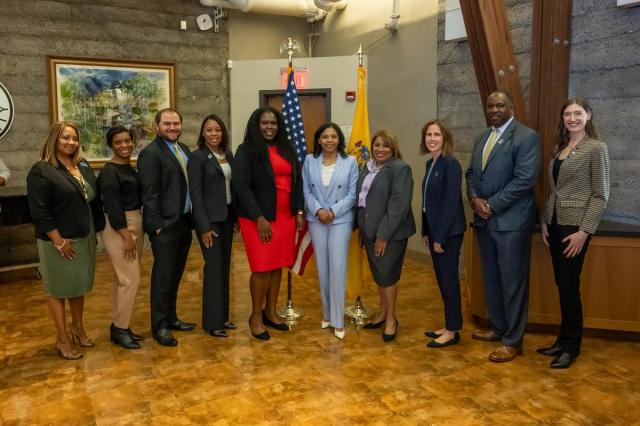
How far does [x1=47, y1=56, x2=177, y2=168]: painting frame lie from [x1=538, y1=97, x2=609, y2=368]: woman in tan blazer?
16.2 ft

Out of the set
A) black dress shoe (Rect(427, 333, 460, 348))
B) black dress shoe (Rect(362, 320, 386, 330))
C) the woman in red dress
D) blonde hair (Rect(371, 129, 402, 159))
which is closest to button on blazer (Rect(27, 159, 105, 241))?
the woman in red dress

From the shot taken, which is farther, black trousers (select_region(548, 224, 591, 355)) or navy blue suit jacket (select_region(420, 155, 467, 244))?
navy blue suit jacket (select_region(420, 155, 467, 244))

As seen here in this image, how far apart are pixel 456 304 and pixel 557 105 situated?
5.60 ft

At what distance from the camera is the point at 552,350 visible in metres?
3.70

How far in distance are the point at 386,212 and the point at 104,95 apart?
4.45 meters

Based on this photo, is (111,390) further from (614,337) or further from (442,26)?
(442,26)

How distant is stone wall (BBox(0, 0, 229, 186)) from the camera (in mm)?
6320

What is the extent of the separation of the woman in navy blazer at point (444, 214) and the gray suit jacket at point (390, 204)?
139mm

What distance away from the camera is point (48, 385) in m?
3.29

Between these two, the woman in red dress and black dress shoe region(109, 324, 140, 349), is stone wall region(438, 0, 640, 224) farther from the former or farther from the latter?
black dress shoe region(109, 324, 140, 349)

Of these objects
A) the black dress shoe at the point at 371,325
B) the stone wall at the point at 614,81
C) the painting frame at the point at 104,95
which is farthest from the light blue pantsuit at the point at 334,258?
the painting frame at the point at 104,95

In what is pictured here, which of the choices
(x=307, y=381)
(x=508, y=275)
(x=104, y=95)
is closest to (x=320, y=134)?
(x=508, y=275)

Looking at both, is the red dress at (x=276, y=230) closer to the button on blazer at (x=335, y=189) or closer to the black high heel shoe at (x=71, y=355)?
the button on blazer at (x=335, y=189)

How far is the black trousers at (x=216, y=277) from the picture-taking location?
13.0ft
